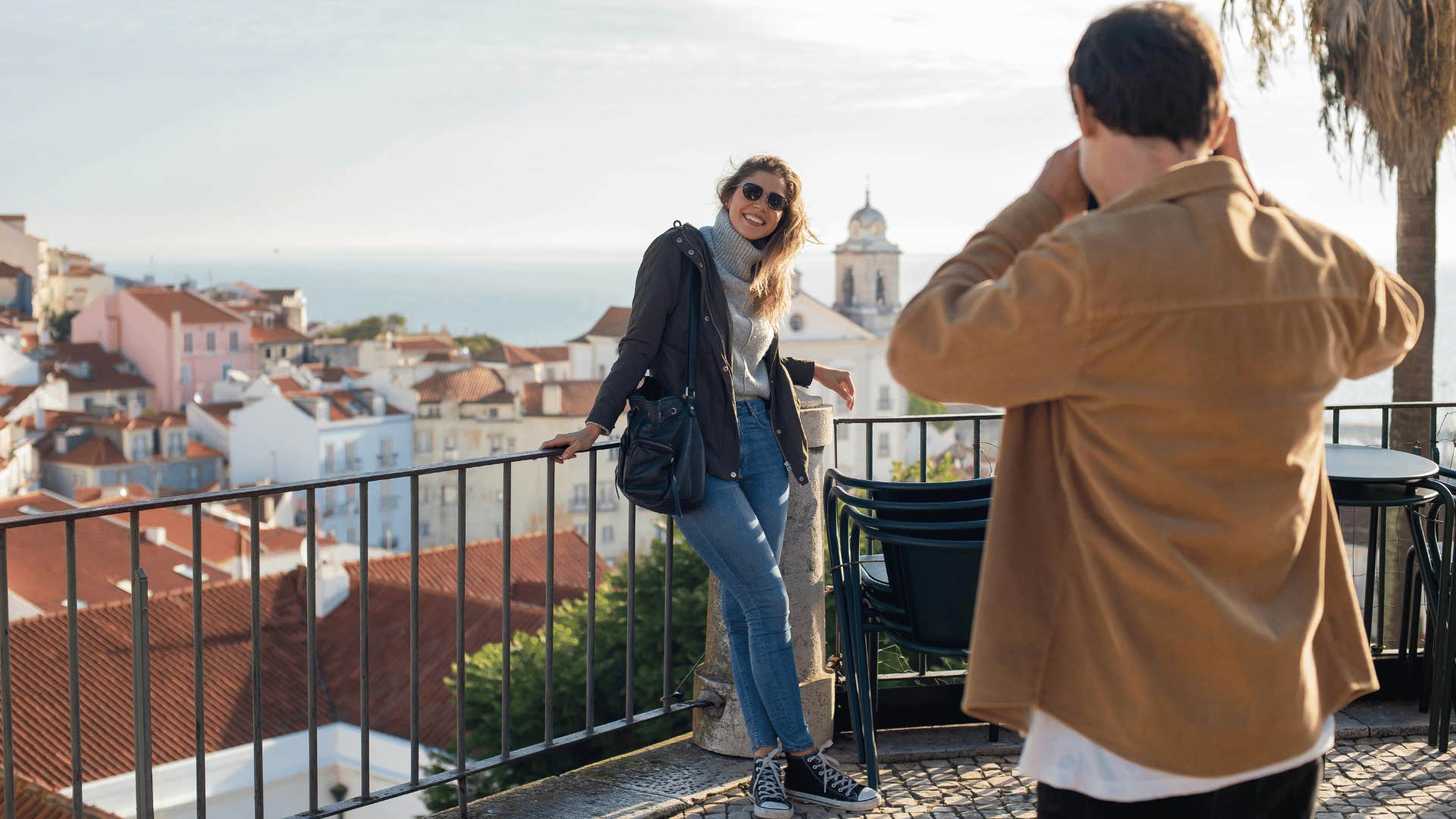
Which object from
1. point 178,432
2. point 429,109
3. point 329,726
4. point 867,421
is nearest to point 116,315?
point 178,432

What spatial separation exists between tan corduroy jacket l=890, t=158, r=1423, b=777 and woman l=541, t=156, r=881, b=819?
6.28 ft

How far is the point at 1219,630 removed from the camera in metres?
1.68

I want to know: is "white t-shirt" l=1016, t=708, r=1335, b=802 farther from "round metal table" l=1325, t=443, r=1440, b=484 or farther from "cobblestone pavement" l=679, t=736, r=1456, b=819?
"round metal table" l=1325, t=443, r=1440, b=484

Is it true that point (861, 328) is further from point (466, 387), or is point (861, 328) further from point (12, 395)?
point (12, 395)

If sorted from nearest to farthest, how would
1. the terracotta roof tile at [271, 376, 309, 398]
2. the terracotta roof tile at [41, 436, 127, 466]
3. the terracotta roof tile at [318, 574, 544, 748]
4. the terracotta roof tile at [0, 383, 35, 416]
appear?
the terracotta roof tile at [318, 574, 544, 748]
the terracotta roof tile at [41, 436, 127, 466]
the terracotta roof tile at [0, 383, 35, 416]
the terracotta roof tile at [271, 376, 309, 398]

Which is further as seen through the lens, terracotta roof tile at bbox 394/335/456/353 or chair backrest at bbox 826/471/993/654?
terracotta roof tile at bbox 394/335/456/353

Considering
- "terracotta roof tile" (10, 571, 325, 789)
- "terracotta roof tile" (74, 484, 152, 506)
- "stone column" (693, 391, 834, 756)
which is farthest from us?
"terracotta roof tile" (74, 484, 152, 506)

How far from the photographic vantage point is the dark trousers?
69.9 inches

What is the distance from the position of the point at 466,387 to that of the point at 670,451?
268 ft

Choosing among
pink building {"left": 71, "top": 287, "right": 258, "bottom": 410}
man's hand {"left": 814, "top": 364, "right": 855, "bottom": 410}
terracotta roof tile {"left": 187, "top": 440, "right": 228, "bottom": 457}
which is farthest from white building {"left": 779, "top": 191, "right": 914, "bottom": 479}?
man's hand {"left": 814, "top": 364, "right": 855, "bottom": 410}

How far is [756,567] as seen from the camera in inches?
148

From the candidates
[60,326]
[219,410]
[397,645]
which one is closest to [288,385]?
[219,410]

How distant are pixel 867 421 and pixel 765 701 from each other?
1103 mm

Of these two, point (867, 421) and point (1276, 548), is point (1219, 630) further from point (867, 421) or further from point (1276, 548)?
point (867, 421)
